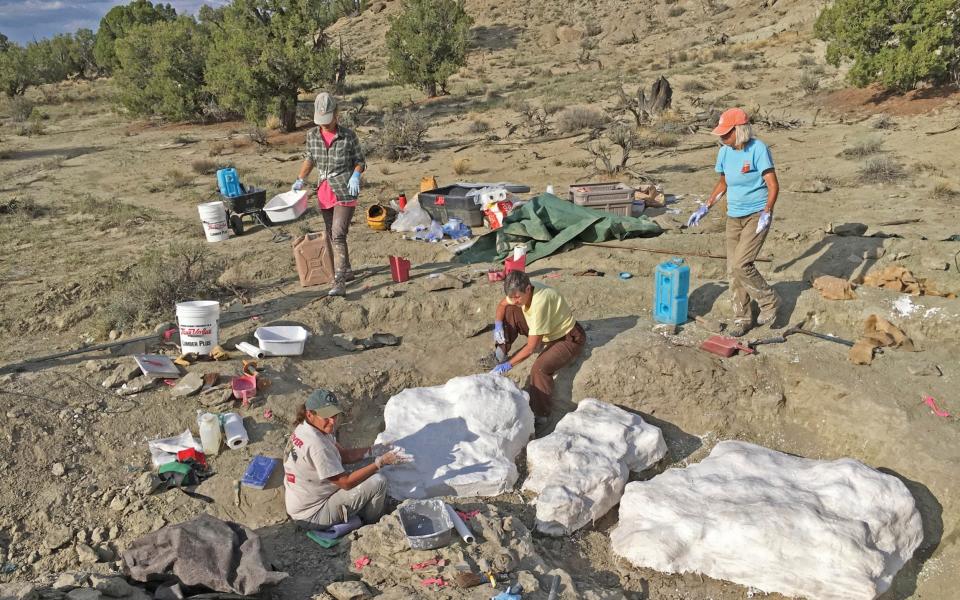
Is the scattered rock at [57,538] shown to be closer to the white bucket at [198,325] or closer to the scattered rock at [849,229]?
the white bucket at [198,325]

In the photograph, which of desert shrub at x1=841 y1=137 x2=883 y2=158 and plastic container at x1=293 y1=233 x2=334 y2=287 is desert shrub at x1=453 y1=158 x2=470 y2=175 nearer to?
plastic container at x1=293 y1=233 x2=334 y2=287

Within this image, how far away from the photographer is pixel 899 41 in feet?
44.2

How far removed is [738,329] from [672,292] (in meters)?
0.60

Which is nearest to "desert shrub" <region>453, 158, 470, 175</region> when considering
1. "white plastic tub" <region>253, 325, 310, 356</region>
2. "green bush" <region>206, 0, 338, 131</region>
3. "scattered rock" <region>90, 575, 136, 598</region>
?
"green bush" <region>206, 0, 338, 131</region>

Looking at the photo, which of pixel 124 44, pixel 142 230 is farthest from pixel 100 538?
pixel 124 44

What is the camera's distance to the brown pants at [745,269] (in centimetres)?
530

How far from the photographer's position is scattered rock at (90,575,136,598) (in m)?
2.99

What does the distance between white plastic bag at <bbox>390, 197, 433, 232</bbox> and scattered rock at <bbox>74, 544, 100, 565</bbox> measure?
5.42m

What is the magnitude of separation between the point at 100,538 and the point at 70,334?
308cm

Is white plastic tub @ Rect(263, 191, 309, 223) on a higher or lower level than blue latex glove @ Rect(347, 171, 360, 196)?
lower

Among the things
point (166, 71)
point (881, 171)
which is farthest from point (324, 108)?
point (166, 71)

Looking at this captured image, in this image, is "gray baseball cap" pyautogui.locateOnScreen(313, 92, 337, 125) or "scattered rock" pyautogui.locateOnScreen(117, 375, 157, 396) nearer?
"scattered rock" pyautogui.locateOnScreen(117, 375, 157, 396)

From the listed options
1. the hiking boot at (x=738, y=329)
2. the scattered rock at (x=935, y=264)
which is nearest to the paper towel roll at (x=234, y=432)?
the hiking boot at (x=738, y=329)

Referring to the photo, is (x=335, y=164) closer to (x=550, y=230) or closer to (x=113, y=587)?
(x=550, y=230)
